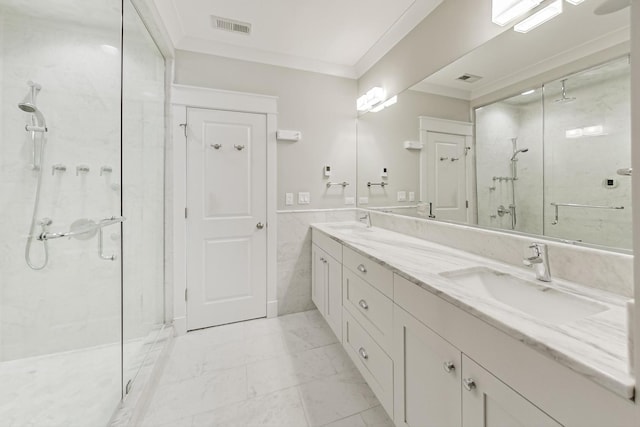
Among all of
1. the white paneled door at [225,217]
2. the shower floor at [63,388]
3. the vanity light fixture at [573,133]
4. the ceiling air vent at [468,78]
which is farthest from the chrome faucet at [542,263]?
the shower floor at [63,388]

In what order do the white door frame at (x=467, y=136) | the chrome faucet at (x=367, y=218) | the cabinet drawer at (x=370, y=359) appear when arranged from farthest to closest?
the chrome faucet at (x=367, y=218) → the white door frame at (x=467, y=136) → the cabinet drawer at (x=370, y=359)

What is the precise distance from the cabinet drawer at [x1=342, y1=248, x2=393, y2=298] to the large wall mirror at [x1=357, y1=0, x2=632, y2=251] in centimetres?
69

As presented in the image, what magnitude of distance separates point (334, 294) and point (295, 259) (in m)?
0.74

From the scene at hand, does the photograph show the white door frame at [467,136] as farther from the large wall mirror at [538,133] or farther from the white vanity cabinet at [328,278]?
the white vanity cabinet at [328,278]

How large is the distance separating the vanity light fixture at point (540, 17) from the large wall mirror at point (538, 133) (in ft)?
0.08

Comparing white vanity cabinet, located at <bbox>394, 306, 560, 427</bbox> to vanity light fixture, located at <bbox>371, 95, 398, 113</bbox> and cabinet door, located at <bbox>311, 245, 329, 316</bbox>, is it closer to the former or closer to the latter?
cabinet door, located at <bbox>311, 245, 329, 316</bbox>

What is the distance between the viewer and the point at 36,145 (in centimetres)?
148

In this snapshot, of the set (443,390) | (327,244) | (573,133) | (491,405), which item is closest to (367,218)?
(327,244)

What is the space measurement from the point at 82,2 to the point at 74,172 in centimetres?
102

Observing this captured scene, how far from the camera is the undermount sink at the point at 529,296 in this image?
35.7 inches

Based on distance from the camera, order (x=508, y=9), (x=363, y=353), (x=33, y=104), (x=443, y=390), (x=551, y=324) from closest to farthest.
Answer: (x=551, y=324)
(x=443, y=390)
(x=508, y=9)
(x=33, y=104)
(x=363, y=353)

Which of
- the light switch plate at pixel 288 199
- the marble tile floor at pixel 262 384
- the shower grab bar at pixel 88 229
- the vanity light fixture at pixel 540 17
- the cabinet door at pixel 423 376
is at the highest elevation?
the vanity light fixture at pixel 540 17

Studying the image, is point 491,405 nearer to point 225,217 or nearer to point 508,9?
point 508,9

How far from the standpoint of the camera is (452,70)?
1.72m
